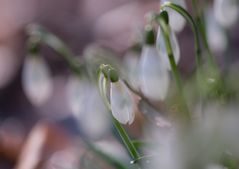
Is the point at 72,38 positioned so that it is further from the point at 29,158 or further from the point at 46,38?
the point at 46,38

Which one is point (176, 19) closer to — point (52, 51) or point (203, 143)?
point (203, 143)

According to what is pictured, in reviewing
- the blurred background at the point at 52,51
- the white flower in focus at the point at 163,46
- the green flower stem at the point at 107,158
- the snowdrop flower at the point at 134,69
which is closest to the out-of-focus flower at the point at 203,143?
the white flower in focus at the point at 163,46

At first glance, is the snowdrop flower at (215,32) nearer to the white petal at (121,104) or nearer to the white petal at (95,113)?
the white petal at (95,113)

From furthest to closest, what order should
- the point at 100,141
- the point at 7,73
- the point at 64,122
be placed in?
the point at 7,73
the point at 64,122
the point at 100,141

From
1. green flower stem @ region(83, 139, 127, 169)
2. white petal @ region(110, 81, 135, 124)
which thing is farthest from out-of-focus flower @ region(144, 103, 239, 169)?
green flower stem @ region(83, 139, 127, 169)

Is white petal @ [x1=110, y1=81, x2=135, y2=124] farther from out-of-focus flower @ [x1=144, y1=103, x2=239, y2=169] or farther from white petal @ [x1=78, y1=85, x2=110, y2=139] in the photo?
white petal @ [x1=78, y1=85, x2=110, y2=139]

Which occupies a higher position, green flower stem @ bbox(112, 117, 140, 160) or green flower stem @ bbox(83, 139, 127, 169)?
green flower stem @ bbox(83, 139, 127, 169)

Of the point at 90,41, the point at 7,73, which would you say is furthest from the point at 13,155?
the point at 90,41
